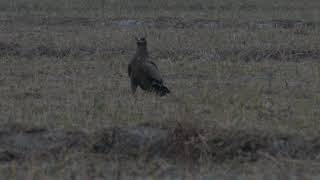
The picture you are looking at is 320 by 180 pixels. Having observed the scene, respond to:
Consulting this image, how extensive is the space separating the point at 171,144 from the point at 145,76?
333 centimetres

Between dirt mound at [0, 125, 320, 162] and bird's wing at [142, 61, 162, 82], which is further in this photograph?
bird's wing at [142, 61, 162, 82]

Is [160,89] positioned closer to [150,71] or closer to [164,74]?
[150,71]

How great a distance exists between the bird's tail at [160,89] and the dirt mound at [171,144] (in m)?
2.49

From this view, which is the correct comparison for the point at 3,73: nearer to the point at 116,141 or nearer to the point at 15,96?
the point at 15,96

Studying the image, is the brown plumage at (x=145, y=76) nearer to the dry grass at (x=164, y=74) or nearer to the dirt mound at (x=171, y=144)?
the dry grass at (x=164, y=74)

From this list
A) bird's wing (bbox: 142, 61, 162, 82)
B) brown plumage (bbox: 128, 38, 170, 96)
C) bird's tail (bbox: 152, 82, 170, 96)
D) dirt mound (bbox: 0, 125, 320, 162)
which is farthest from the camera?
bird's wing (bbox: 142, 61, 162, 82)

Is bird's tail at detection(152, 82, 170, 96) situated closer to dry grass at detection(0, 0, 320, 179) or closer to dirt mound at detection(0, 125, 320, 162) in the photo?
dry grass at detection(0, 0, 320, 179)

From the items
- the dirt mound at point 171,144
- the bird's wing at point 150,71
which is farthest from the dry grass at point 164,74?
the bird's wing at point 150,71

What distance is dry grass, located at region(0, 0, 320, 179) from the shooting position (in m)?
11.3

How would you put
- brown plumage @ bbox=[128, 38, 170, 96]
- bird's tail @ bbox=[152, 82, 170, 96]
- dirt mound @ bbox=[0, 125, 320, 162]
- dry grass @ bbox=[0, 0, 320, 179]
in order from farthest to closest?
brown plumage @ bbox=[128, 38, 170, 96], bird's tail @ bbox=[152, 82, 170, 96], dirt mound @ bbox=[0, 125, 320, 162], dry grass @ bbox=[0, 0, 320, 179]

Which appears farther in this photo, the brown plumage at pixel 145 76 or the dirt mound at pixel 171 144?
the brown plumage at pixel 145 76

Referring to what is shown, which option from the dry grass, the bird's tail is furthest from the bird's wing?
the dry grass

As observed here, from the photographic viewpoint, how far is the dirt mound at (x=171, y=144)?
11641 mm

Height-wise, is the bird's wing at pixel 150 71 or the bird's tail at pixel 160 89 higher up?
the bird's wing at pixel 150 71
